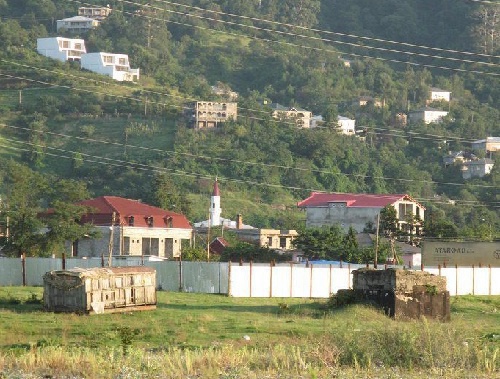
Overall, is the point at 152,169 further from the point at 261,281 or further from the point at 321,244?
the point at 261,281

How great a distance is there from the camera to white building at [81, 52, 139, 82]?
194125 millimetres

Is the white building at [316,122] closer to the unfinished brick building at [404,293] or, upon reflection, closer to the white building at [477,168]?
the white building at [477,168]

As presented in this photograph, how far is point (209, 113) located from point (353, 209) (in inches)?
1947

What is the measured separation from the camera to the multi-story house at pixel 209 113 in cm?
16488

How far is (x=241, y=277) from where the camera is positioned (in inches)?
2402

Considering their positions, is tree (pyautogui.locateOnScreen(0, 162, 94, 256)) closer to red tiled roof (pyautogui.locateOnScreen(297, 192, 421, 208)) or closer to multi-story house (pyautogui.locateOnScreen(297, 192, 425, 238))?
multi-story house (pyautogui.locateOnScreen(297, 192, 425, 238))

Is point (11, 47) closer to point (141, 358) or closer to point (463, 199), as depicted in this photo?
point (463, 199)

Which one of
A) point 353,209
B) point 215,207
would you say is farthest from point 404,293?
point 215,207

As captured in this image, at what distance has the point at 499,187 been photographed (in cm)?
16612

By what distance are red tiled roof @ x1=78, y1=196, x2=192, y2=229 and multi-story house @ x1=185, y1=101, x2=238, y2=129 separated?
187 feet

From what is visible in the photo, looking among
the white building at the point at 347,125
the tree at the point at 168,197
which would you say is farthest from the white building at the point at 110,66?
the tree at the point at 168,197

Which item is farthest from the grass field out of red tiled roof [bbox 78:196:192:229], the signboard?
red tiled roof [bbox 78:196:192:229]

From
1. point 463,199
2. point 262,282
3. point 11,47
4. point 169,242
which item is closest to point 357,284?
point 262,282

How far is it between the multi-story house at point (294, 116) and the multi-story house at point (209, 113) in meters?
9.49
